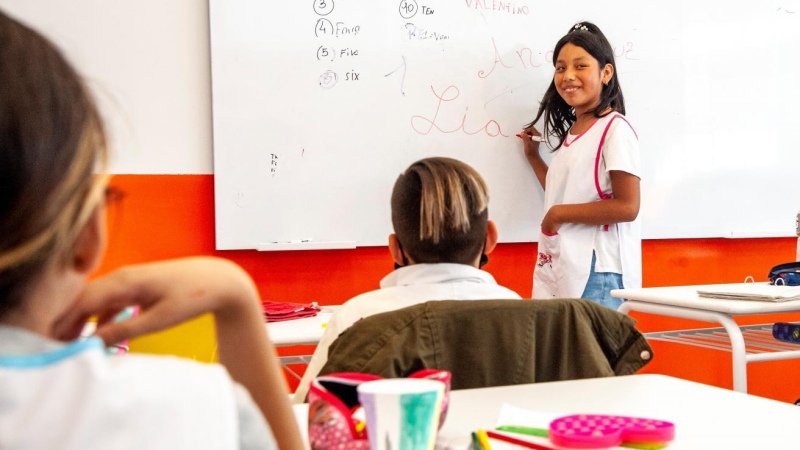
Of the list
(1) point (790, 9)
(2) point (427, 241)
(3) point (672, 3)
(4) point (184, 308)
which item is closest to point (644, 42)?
(3) point (672, 3)

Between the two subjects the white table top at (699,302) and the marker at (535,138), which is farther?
the marker at (535,138)

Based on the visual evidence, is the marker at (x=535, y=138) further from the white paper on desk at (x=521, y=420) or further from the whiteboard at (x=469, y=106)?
the white paper on desk at (x=521, y=420)

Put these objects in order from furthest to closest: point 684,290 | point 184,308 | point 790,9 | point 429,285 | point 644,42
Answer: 1. point 790,9
2. point 644,42
3. point 684,290
4. point 429,285
5. point 184,308

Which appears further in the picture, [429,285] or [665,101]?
[665,101]

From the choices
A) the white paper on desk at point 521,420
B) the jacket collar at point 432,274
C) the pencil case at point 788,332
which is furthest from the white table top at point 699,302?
the white paper on desk at point 521,420

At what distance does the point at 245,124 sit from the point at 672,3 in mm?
1955

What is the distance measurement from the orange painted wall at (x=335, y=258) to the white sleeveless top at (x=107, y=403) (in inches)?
80.8

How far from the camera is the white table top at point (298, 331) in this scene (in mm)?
2059

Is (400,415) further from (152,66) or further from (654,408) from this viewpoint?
(152,66)

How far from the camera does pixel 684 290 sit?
2.75 metres

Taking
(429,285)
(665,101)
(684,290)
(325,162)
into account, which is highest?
(665,101)

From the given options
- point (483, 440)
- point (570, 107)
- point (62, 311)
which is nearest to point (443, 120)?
point (570, 107)

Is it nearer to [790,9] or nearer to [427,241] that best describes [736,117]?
[790,9]

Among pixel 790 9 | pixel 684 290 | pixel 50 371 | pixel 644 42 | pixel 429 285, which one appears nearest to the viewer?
pixel 50 371
